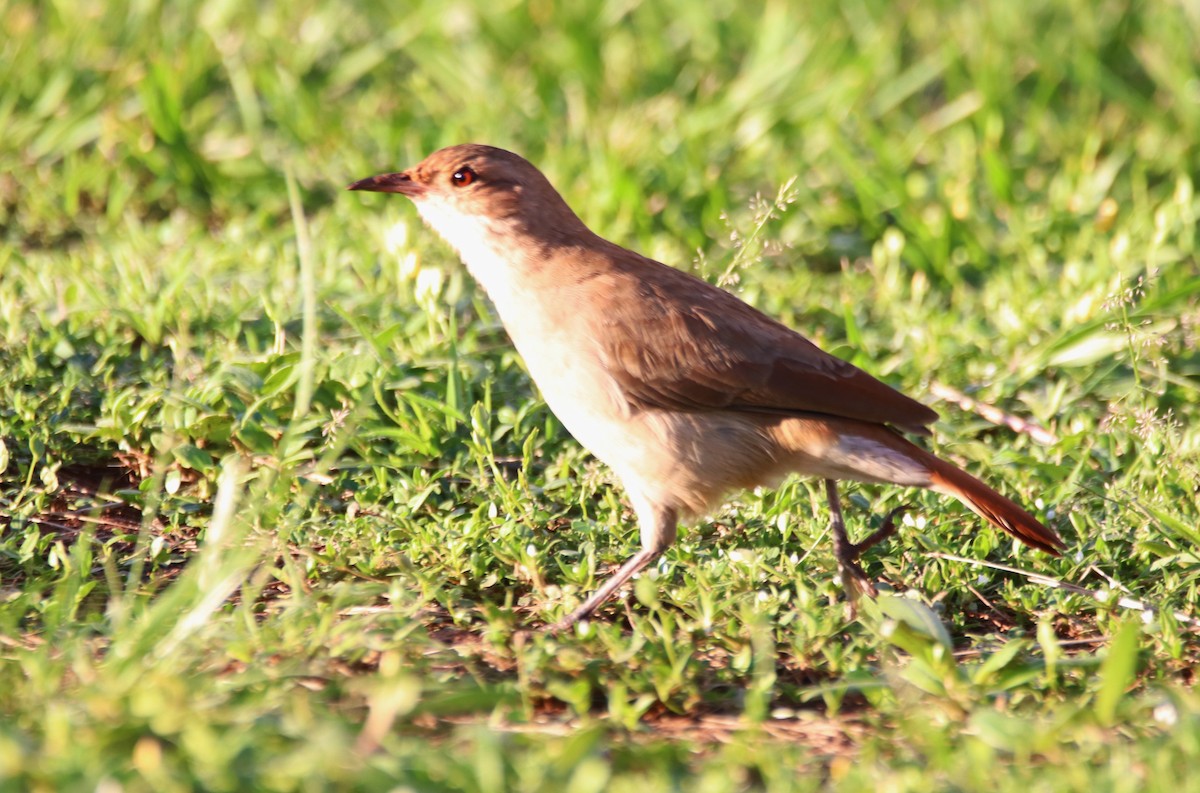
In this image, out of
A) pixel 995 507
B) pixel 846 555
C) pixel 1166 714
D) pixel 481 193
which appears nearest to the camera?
pixel 1166 714

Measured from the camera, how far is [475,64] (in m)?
7.52

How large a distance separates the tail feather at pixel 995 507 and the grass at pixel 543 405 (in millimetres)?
159

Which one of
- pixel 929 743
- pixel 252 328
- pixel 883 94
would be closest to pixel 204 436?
pixel 252 328

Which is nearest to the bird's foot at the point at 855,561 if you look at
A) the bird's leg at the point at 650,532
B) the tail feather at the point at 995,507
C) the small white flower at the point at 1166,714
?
the tail feather at the point at 995,507

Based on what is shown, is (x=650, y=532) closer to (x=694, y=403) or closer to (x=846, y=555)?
(x=694, y=403)

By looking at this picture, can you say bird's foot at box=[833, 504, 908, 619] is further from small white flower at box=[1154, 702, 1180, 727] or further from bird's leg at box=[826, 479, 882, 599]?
small white flower at box=[1154, 702, 1180, 727]

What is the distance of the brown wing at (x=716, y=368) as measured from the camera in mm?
4234

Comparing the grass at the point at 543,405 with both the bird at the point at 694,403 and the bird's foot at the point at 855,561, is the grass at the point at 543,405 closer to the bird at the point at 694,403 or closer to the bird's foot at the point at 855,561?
the bird's foot at the point at 855,561

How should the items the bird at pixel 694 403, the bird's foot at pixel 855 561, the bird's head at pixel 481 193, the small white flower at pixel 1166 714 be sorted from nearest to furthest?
the small white flower at pixel 1166 714 → the bird's foot at pixel 855 561 → the bird at pixel 694 403 → the bird's head at pixel 481 193

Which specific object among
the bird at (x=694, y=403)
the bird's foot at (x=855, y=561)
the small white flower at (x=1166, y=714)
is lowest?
the small white flower at (x=1166, y=714)

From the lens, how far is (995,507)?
4125 mm

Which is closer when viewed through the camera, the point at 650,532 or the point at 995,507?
the point at 995,507

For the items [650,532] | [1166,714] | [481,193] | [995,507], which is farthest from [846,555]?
[481,193]

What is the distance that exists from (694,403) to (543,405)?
80 centimetres
